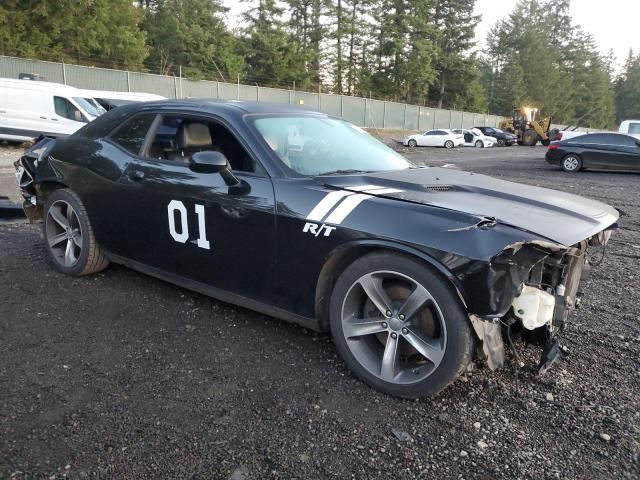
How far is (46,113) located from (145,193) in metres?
13.2

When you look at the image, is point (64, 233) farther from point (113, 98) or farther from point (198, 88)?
point (198, 88)

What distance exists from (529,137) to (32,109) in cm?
3363

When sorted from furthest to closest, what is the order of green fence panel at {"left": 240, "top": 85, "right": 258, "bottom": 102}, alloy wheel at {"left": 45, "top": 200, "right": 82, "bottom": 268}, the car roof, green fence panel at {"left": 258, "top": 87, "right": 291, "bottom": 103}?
green fence panel at {"left": 258, "top": 87, "right": 291, "bottom": 103} → green fence panel at {"left": 240, "top": 85, "right": 258, "bottom": 102} → alloy wheel at {"left": 45, "top": 200, "right": 82, "bottom": 268} → the car roof

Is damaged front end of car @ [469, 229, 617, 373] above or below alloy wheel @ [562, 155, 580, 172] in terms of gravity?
above

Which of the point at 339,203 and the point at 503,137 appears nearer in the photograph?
the point at 339,203

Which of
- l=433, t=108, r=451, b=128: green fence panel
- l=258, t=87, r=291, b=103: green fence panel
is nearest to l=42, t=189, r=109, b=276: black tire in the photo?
l=258, t=87, r=291, b=103: green fence panel

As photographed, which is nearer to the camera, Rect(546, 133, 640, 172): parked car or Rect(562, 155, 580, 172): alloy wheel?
Rect(546, 133, 640, 172): parked car

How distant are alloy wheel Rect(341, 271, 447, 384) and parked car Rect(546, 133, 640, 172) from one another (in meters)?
15.2

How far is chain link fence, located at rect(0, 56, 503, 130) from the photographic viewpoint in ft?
74.9

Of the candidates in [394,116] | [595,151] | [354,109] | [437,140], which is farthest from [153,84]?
[394,116]

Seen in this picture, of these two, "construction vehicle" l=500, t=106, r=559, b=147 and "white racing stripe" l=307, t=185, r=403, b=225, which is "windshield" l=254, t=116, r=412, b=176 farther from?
"construction vehicle" l=500, t=106, r=559, b=147

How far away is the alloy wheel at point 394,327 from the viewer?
2.45 metres

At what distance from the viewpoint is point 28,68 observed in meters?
22.0

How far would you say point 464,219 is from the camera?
93.2 inches
